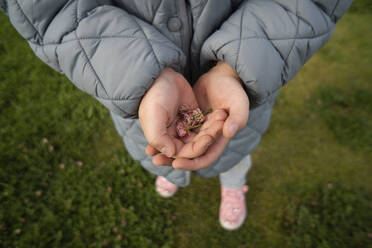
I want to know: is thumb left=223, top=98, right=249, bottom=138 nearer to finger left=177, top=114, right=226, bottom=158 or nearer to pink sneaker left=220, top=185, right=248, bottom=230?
finger left=177, top=114, right=226, bottom=158

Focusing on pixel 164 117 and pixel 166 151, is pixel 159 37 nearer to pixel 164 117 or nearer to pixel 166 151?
pixel 164 117

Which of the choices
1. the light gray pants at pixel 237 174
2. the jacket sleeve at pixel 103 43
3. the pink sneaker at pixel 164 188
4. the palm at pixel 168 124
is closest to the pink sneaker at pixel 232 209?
the light gray pants at pixel 237 174

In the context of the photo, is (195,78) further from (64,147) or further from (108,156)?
(64,147)

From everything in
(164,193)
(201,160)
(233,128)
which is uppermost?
(233,128)

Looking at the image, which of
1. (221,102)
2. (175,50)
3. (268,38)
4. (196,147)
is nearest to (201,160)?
(196,147)

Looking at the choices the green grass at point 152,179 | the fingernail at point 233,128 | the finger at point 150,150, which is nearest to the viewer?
the fingernail at point 233,128

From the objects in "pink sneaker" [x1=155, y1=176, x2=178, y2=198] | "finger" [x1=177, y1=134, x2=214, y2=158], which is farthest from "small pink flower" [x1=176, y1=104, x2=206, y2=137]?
"pink sneaker" [x1=155, y1=176, x2=178, y2=198]

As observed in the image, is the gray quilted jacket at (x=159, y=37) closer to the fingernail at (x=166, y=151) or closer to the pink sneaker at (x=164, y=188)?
the fingernail at (x=166, y=151)

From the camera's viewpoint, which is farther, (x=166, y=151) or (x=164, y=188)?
(x=164, y=188)

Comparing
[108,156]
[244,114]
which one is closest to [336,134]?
[244,114]
